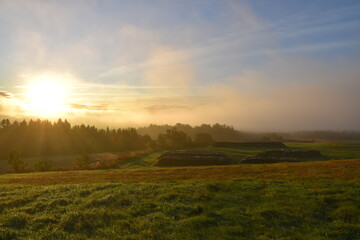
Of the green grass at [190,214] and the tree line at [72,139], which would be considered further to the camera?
the tree line at [72,139]

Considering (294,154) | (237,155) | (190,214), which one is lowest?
(237,155)

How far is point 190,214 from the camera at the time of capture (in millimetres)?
16016

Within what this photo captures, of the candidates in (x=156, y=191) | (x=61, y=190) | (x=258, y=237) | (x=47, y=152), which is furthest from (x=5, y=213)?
(x=47, y=152)

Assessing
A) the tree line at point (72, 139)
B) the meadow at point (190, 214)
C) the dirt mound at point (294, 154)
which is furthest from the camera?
the tree line at point (72, 139)

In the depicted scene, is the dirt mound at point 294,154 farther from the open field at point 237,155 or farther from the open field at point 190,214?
the open field at point 190,214

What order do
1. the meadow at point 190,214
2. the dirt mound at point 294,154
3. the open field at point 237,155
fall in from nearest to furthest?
1. the meadow at point 190,214
2. the open field at point 237,155
3. the dirt mound at point 294,154

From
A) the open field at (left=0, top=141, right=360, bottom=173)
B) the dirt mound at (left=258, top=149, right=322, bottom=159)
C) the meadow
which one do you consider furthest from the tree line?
the meadow

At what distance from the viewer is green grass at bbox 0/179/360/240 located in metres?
13.3

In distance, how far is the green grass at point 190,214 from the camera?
13.3m

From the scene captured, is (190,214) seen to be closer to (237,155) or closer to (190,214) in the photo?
(190,214)

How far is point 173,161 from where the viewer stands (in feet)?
216

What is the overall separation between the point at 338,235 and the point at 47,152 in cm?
13400

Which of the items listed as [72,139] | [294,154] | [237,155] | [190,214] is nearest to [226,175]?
[190,214]

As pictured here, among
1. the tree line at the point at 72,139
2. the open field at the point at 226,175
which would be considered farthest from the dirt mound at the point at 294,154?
the tree line at the point at 72,139
